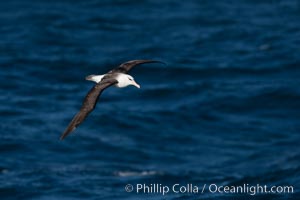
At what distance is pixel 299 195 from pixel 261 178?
8.30 ft

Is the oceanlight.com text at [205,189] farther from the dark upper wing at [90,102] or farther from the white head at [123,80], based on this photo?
the dark upper wing at [90,102]

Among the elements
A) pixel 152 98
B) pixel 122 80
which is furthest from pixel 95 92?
pixel 152 98

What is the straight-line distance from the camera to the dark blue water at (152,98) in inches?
903

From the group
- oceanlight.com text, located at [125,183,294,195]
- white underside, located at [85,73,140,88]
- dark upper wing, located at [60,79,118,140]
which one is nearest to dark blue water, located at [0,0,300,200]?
oceanlight.com text, located at [125,183,294,195]

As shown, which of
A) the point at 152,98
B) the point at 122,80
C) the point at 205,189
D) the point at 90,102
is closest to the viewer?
the point at 90,102

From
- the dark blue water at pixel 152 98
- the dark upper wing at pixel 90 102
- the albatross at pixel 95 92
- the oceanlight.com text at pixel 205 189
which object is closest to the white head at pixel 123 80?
the albatross at pixel 95 92

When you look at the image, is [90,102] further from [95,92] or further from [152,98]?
[152,98]

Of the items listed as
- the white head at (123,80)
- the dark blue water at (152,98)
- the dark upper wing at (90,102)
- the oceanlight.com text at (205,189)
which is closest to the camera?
the dark upper wing at (90,102)

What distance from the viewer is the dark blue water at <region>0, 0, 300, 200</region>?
22938mm

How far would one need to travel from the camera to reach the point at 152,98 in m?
27.6

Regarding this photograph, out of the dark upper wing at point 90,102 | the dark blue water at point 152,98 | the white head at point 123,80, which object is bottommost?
the dark upper wing at point 90,102

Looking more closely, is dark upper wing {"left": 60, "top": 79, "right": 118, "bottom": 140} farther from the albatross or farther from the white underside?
the white underside

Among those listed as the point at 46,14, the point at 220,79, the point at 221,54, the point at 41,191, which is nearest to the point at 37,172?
the point at 41,191

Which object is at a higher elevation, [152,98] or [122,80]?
[152,98]
